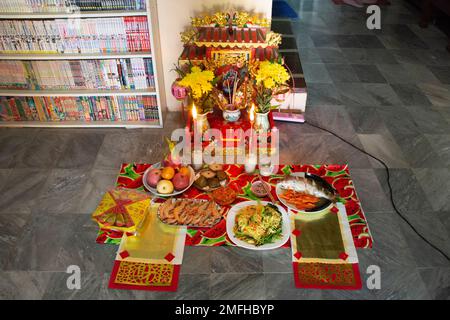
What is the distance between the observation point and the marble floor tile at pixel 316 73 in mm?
4410

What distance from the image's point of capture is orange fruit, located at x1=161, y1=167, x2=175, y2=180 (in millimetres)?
2808

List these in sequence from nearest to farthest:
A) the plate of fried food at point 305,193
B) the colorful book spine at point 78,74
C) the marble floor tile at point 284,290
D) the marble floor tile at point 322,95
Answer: the marble floor tile at point 284,290
the plate of fried food at point 305,193
the colorful book spine at point 78,74
the marble floor tile at point 322,95

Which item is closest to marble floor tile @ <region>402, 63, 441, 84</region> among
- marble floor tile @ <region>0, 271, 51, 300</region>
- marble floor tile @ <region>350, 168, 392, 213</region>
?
marble floor tile @ <region>350, 168, 392, 213</region>

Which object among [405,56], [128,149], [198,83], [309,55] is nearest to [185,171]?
[198,83]

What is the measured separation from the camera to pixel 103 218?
2.54 metres

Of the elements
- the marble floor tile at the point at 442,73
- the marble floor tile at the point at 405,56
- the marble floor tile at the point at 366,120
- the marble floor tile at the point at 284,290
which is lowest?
the marble floor tile at the point at 284,290

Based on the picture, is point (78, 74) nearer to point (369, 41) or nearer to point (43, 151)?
point (43, 151)

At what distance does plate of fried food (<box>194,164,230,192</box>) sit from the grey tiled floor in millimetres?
505

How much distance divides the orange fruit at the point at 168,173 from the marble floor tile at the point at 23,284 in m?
0.92

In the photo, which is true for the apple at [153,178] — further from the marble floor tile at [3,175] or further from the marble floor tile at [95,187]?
the marble floor tile at [3,175]

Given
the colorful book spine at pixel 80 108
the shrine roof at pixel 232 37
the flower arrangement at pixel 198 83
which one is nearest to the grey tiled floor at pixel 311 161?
the colorful book spine at pixel 80 108

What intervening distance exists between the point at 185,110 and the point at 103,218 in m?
1.50

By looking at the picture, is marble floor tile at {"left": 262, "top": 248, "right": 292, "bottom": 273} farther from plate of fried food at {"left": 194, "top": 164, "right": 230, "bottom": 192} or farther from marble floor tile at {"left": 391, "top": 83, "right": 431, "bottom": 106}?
marble floor tile at {"left": 391, "top": 83, "right": 431, "bottom": 106}
